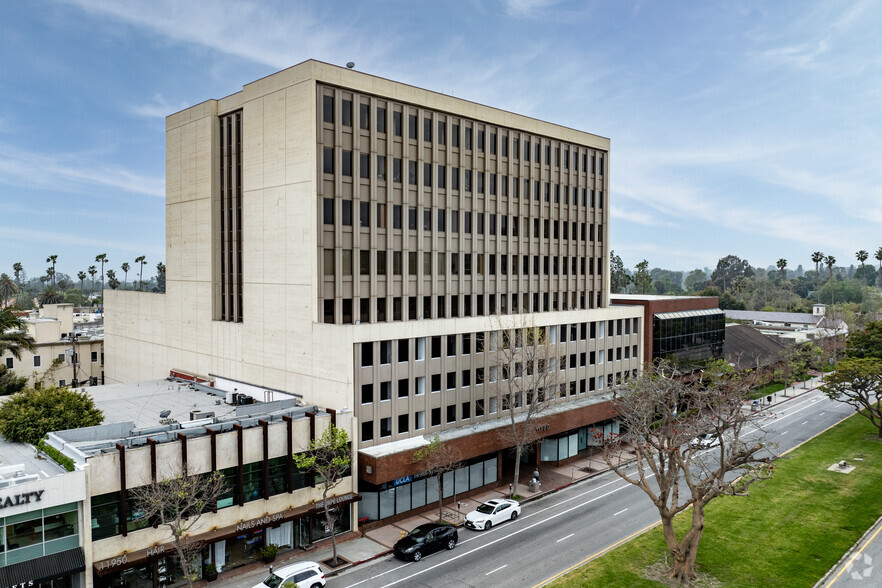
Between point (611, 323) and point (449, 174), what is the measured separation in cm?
2724

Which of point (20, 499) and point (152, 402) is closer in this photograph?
point (20, 499)

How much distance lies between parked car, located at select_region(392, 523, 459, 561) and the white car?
9.82 ft

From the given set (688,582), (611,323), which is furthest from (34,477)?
(611,323)

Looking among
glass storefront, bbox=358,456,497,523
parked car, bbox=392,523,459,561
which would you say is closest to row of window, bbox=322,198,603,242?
glass storefront, bbox=358,456,497,523

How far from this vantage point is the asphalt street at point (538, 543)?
113ft

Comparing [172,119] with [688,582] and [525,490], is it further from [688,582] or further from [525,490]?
[688,582]

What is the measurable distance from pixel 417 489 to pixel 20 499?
25681 millimetres

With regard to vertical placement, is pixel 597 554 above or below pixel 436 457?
below

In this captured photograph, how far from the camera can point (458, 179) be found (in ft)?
178

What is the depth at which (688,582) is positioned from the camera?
3288cm

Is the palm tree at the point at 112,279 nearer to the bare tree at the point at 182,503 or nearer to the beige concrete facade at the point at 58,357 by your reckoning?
the beige concrete facade at the point at 58,357

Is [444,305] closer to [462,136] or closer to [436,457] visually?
[436,457]

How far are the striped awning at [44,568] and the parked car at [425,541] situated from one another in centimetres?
1738

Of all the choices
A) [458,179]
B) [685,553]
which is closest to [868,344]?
[685,553]
